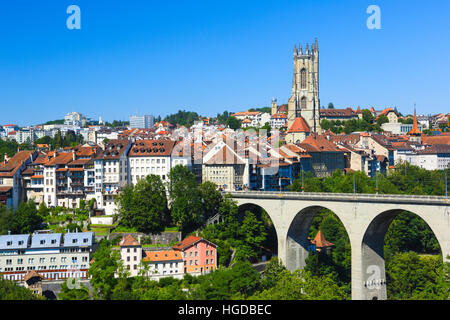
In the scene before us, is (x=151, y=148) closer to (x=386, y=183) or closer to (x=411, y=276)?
(x=386, y=183)

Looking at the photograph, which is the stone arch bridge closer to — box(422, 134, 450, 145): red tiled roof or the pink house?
the pink house

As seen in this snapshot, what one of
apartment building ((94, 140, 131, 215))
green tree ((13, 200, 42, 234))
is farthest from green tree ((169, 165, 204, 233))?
green tree ((13, 200, 42, 234))

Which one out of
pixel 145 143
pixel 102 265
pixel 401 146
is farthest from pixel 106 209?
pixel 401 146

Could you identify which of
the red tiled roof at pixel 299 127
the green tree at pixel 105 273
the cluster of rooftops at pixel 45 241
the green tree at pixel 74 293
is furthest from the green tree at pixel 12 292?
the red tiled roof at pixel 299 127

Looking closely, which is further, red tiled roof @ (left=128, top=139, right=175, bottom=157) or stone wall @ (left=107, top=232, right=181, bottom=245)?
red tiled roof @ (left=128, top=139, right=175, bottom=157)

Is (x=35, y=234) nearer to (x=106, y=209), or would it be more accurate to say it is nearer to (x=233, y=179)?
(x=106, y=209)

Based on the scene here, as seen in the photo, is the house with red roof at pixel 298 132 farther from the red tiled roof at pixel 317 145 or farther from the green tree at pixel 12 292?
the green tree at pixel 12 292
